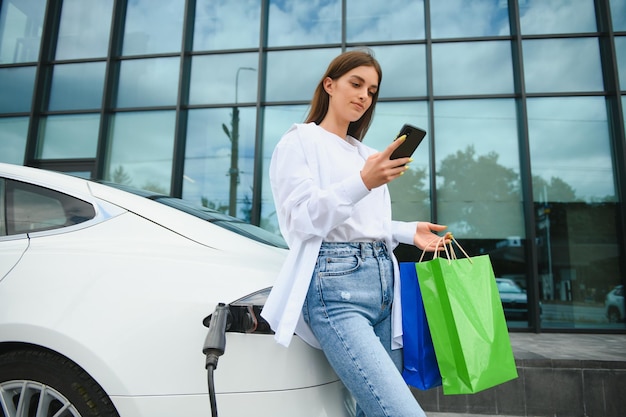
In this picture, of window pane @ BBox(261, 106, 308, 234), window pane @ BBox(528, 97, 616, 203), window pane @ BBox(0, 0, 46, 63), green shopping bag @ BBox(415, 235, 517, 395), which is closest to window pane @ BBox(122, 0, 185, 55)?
window pane @ BBox(0, 0, 46, 63)

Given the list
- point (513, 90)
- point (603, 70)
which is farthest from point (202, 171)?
point (603, 70)

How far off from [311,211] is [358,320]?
332 millimetres

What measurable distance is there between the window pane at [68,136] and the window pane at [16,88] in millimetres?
488

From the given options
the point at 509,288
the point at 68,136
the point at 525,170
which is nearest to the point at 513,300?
the point at 509,288

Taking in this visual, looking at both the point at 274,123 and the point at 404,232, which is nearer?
the point at 404,232

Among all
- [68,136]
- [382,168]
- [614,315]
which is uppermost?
[68,136]

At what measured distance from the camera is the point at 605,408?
342 centimetres

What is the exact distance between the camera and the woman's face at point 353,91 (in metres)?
1.47

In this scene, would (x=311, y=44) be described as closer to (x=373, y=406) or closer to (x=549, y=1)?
(x=549, y=1)

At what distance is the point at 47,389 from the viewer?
1.41 metres

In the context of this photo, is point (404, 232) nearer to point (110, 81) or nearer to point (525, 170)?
point (525, 170)

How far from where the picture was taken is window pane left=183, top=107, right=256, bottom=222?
22.6ft

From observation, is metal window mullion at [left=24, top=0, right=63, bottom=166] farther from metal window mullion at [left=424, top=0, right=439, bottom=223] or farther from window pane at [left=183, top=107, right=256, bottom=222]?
metal window mullion at [left=424, top=0, right=439, bottom=223]

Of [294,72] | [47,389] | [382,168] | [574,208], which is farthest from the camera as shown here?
[294,72]
